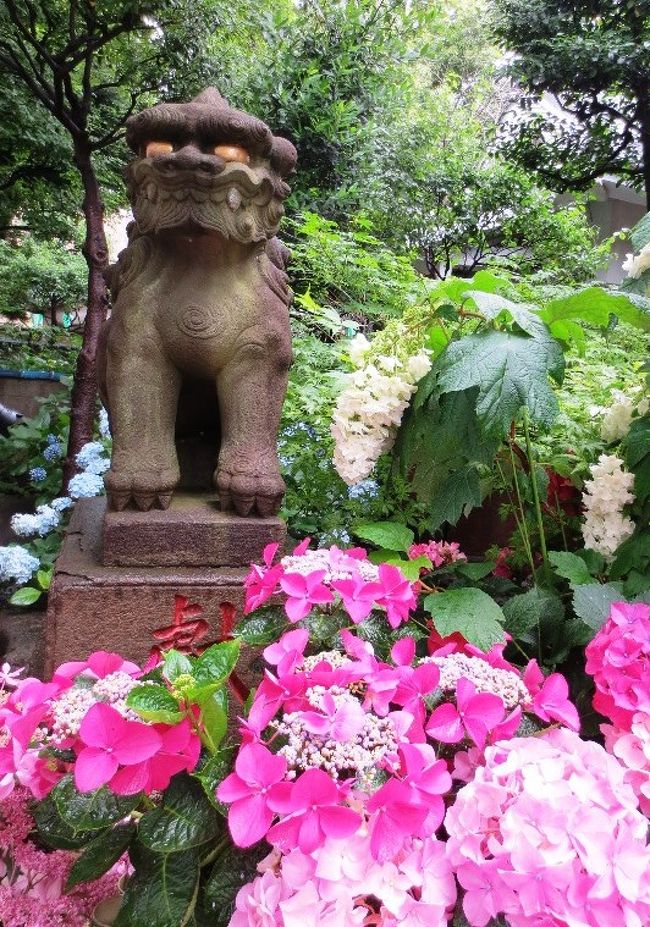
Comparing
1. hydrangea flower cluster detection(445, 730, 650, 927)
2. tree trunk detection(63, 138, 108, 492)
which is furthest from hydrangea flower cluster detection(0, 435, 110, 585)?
hydrangea flower cluster detection(445, 730, 650, 927)

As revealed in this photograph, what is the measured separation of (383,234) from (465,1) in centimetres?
1076

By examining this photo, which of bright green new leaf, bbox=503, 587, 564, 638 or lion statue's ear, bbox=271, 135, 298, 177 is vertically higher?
lion statue's ear, bbox=271, 135, 298, 177

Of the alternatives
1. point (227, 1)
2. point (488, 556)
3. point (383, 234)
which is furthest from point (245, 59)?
point (488, 556)

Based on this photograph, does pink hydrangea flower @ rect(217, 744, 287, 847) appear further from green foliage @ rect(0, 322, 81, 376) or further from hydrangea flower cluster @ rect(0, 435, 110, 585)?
green foliage @ rect(0, 322, 81, 376)

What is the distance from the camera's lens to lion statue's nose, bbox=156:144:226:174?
1.63 metres

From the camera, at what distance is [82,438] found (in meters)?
3.62

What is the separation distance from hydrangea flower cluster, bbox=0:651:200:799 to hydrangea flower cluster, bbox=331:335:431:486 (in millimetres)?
796

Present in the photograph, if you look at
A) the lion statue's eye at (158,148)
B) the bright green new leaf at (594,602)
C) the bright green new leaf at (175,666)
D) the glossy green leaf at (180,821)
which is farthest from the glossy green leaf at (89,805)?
the lion statue's eye at (158,148)

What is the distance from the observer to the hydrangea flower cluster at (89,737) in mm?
675

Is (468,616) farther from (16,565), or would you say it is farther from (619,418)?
(16,565)

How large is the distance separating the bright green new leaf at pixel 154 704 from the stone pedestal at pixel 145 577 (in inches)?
41.1

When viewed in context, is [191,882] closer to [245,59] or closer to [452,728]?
[452,728]

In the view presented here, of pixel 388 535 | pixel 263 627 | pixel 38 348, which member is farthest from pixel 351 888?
pixel 38 348

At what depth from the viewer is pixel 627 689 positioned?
89cm
